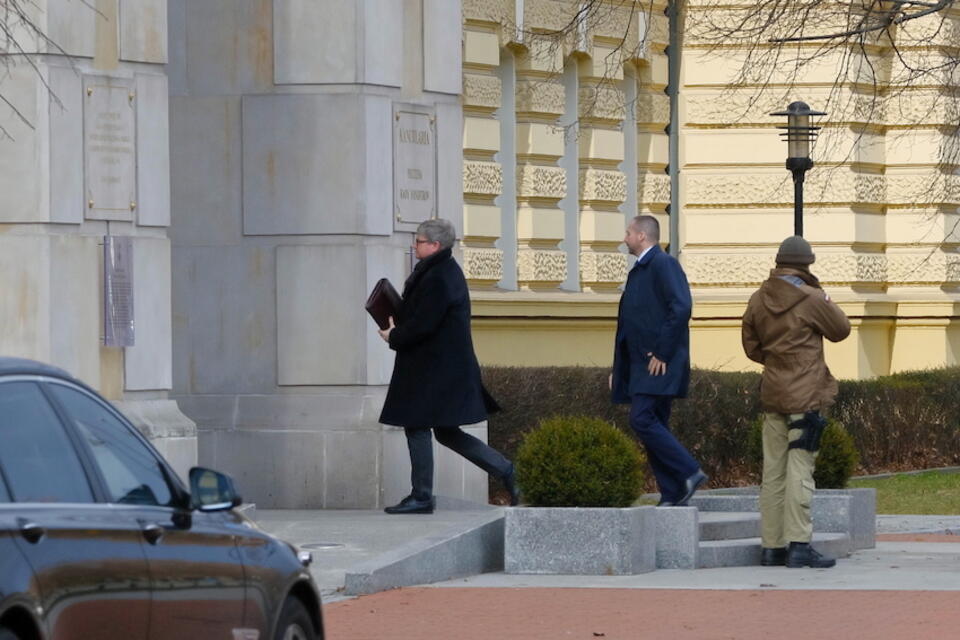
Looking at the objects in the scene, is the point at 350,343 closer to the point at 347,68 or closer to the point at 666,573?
the point at 347,68

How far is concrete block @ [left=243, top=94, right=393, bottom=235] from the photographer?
1494 cm

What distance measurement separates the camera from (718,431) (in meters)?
20.3

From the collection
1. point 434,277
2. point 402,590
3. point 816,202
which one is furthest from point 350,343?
point 816,202

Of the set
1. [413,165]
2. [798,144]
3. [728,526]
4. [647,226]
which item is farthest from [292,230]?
[798,144]

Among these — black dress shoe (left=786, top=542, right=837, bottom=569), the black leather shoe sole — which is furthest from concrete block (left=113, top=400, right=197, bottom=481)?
black dress shoe (left=786, top=542, right=837, bottom=569)

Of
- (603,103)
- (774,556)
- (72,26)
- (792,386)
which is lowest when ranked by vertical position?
(774,556)

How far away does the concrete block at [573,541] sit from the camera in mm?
12031

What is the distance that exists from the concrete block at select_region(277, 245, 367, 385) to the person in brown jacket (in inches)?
125

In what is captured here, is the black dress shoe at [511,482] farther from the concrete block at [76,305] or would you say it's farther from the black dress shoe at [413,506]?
the concrete block at [76,305]

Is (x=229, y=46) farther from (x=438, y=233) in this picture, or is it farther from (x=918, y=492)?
(x=918, y=492)

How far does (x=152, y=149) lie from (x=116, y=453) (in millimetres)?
7339

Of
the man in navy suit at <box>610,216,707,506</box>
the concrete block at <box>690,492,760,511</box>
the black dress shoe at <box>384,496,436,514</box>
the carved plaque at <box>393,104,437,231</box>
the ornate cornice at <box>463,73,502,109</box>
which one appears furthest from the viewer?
the ornate cornice at <box>463,73,502,109</box>

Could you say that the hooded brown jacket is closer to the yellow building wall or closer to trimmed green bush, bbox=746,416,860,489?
trimmed green bush, bbox=746,416,860,489

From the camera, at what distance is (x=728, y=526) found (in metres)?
13.4
